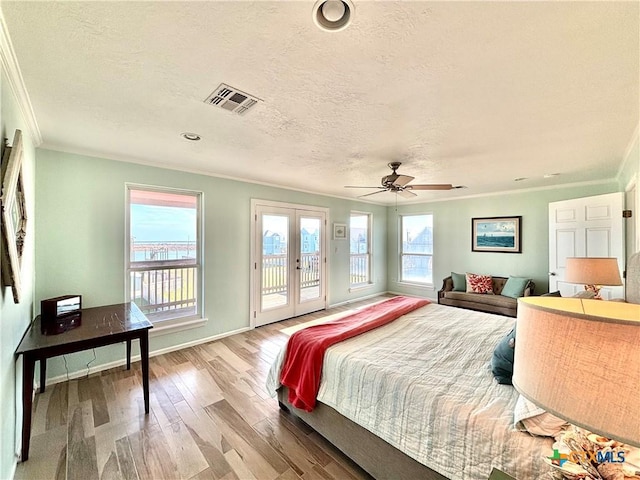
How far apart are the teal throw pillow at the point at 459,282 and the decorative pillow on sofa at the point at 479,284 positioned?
120 mm

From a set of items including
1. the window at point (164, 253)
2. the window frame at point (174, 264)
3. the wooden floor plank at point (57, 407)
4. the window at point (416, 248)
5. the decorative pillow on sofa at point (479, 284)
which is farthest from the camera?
the window at point (416, 248)

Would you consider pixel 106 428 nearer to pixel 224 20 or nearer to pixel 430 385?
pixel 430 385

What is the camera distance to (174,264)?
11.4 ft

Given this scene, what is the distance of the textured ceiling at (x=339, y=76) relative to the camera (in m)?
1.11

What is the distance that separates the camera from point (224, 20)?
3.69ft

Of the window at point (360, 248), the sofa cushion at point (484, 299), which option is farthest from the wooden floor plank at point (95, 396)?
the sofa cushion at point (484, 299)

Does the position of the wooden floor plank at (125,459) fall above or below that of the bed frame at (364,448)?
below

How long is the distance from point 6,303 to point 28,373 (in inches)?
22.5

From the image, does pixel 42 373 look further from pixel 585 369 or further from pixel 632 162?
pixel 632 162

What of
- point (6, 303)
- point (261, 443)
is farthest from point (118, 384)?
point (261, 443)

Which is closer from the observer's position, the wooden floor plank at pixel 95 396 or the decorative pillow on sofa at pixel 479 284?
the wooden floor plank at pixel 95 396

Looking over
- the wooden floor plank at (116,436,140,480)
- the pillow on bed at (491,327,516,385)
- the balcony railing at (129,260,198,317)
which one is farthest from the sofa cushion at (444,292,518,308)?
the wooden floor plank at (116,436,140,480)

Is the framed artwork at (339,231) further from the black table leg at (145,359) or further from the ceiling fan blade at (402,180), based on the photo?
the black table leg at (145,359)

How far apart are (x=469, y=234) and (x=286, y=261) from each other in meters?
3.85
